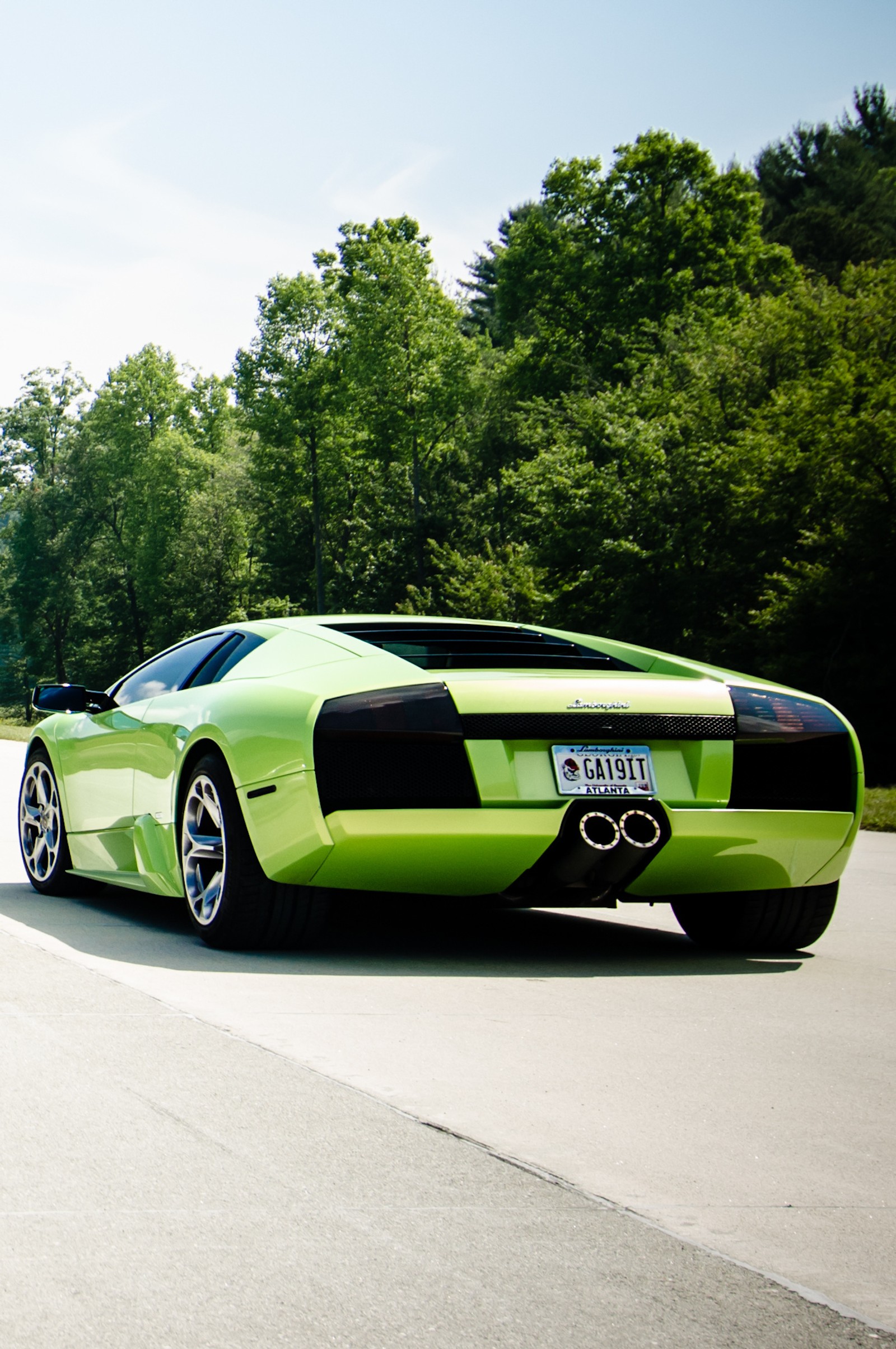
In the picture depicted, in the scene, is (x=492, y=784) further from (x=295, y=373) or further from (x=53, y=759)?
(x=295, y=373)

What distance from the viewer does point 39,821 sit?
8555 millimetres

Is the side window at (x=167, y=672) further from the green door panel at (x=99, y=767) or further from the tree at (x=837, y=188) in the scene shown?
the tree at (x=837, y=188)

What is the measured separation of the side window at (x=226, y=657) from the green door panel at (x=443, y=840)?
132 cm

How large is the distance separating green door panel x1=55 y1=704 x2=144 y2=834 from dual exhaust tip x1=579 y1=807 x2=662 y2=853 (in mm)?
2316

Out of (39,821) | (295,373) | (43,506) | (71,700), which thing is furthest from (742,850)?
(43,506)

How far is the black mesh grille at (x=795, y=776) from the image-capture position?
6.23m

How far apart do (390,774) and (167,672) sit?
6.94ft

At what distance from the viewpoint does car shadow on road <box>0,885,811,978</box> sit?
20.6ft

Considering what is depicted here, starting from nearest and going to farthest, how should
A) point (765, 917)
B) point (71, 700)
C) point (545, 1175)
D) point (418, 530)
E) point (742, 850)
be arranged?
point (545, 1175) < point (742, 850) < point (765, 917) < point (71, 700) < point (418, 530)

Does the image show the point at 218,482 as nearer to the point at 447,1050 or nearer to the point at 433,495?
the point at 433,495

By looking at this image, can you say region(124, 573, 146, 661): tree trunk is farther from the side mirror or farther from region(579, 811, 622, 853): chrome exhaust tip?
region(579, 811, 622, 853): chrome exhaust tip

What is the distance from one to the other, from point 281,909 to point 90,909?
193 cm

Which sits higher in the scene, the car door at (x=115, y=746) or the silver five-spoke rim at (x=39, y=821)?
the car door at (x=115, y=746)

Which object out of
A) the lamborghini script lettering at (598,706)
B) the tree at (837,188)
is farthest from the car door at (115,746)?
the tree at (837,188)
